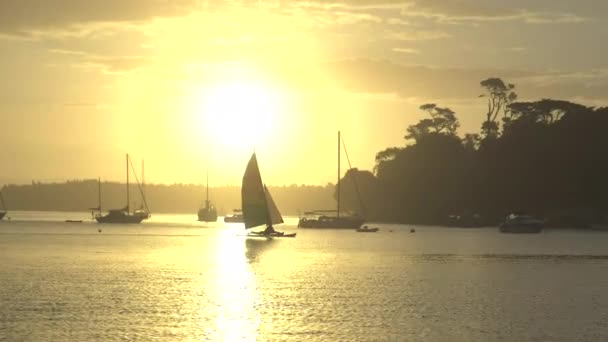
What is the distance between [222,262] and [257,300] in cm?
3436

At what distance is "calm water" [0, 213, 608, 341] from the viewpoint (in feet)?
132

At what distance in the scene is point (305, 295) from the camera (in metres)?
54.9

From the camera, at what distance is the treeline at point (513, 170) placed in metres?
150

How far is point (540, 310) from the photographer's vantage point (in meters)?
47.5

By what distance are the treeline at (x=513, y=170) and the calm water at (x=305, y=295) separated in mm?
50518

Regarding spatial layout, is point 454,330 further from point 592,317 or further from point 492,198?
point 492,198

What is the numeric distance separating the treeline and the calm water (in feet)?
166

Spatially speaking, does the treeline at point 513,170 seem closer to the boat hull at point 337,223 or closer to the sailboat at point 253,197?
the boat hull at point 337,223

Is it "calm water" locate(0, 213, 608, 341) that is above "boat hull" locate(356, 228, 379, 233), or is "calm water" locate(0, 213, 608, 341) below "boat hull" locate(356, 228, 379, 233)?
below

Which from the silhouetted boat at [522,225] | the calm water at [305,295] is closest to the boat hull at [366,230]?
the silhouetted boat at [522,225]

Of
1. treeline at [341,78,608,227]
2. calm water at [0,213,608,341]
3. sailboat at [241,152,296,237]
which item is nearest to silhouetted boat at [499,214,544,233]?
treeline at [341,78,608,227]

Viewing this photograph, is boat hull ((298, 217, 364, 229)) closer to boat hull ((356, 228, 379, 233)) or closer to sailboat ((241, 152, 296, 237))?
boat hull ((356, 228, 379, 233))

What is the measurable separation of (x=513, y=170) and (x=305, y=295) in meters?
107

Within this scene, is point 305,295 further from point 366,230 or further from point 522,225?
point 522,225
